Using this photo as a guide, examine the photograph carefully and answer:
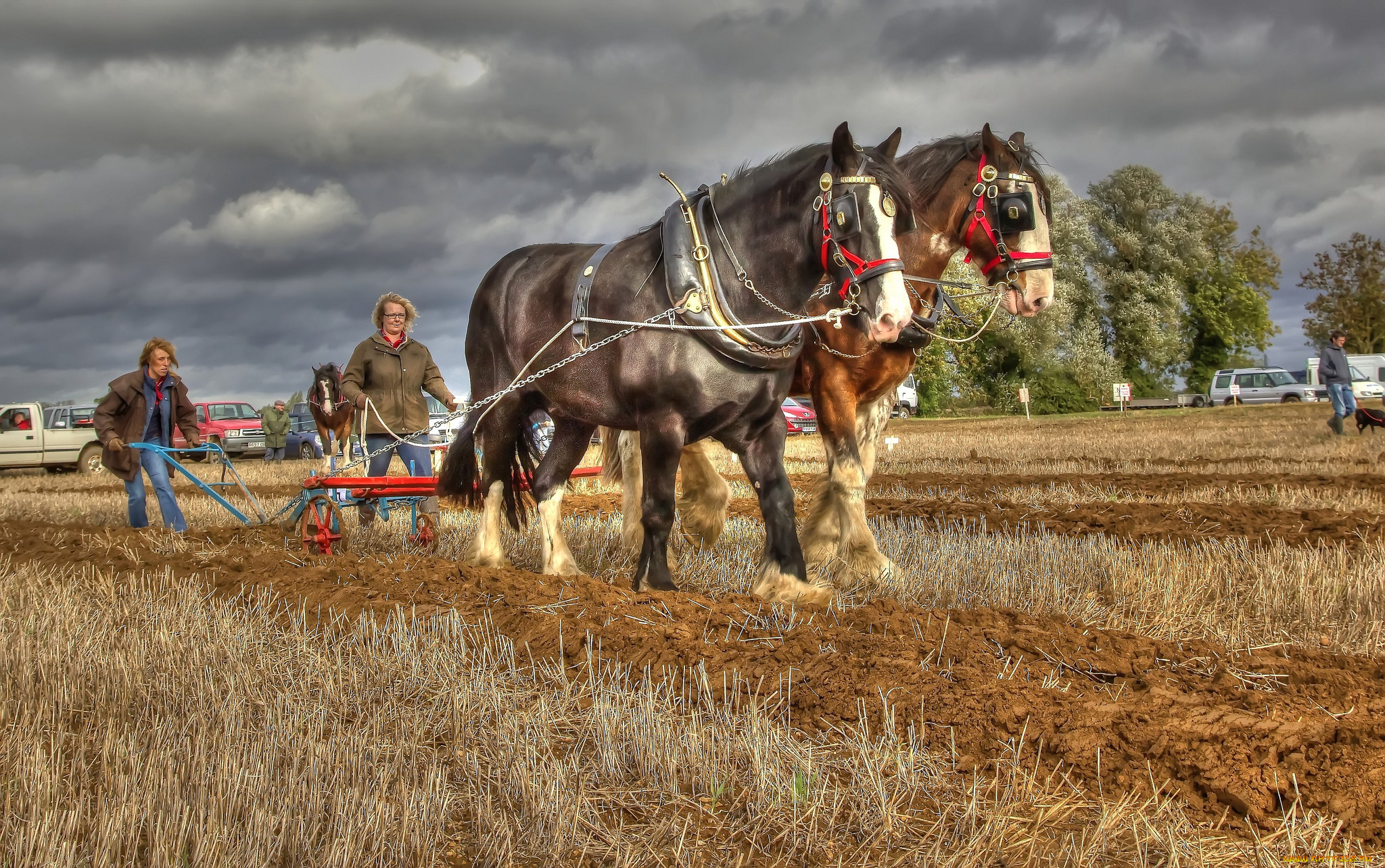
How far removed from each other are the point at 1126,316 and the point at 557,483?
3945 centimetres

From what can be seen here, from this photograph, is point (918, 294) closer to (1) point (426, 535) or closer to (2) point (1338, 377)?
(1) point (426, 535)

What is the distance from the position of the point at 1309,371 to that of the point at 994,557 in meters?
34.6

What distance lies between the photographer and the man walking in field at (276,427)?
24312 mm

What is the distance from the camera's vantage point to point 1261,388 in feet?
114

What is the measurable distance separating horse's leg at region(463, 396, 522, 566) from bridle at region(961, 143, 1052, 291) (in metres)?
2.84

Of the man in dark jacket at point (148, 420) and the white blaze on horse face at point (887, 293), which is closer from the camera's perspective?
the white blaze on horse face at point (887, 293)

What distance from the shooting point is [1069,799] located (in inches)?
105

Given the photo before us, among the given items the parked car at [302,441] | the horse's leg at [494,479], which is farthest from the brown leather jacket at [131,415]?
the parked car at [302,441]

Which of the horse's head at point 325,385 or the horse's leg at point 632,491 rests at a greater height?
the horse's head at point 325,385

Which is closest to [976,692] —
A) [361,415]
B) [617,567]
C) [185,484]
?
[617,567]

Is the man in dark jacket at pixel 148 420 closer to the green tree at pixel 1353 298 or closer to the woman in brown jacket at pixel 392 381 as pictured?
the woman in brown jacket at pixel 392 381

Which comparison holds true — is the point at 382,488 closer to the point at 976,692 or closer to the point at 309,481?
the point at 309,481

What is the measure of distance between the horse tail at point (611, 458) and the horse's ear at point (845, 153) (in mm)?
3153

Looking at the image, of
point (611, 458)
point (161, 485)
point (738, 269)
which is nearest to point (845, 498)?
point (738, 269)
